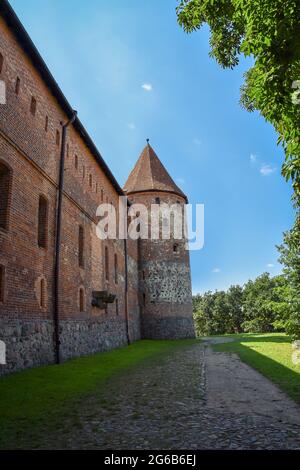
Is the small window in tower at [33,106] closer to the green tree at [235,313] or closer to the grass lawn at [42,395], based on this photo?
the grass lawn at [42,395]

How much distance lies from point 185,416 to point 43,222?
855 cm

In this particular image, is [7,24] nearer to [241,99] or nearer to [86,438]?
[241,99]

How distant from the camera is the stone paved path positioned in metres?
4.31

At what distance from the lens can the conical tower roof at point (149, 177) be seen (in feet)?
102

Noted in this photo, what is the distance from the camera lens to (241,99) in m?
9.39

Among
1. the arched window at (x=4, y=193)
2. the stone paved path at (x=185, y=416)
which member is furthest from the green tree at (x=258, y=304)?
the arched window at (x=4, y=193)

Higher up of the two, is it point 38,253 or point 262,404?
point 38,253

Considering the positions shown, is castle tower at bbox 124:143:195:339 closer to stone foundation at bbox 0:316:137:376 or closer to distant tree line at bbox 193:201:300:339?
stone foundation at bbox 0:316:137:376

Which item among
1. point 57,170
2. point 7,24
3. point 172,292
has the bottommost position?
point 172,292

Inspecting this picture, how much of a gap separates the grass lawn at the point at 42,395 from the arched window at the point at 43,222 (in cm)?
387

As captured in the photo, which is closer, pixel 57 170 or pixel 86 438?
pixel 86 438

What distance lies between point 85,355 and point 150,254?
15.8 metres

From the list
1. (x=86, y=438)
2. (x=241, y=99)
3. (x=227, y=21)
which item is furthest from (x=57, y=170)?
(x=86, y=438)
